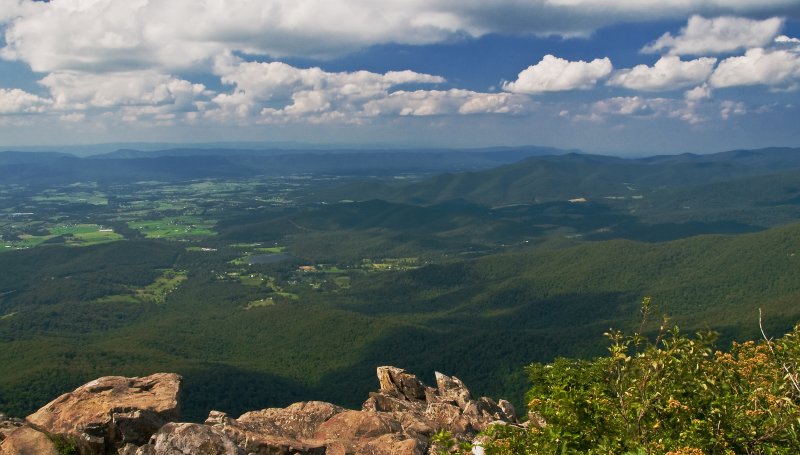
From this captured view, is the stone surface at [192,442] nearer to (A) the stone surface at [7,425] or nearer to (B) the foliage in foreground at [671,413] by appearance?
(A) the stone surface at [7,425]

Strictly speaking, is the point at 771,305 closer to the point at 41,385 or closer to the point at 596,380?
the point at 596,380

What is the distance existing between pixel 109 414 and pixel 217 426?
6.46m

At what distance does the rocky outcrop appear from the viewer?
96.5 feet

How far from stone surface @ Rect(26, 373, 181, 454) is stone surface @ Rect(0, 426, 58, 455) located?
4.06 ft

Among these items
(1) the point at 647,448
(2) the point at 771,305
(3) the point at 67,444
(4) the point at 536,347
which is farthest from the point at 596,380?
(2) the point at 771,305

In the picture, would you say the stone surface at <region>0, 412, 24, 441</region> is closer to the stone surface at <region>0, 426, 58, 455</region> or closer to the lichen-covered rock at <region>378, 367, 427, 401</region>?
the stone surface at <region>0, 426, 58, 455</region>

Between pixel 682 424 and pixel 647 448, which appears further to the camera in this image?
pixel 682 424

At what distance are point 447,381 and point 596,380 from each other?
26.0 m

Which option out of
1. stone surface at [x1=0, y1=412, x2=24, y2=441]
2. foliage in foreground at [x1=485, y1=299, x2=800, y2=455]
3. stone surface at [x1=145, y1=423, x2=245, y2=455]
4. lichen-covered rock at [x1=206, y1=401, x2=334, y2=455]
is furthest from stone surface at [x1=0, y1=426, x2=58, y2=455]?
foliage in foreground at [x1=485, y1=299, x2=800, y2=455]

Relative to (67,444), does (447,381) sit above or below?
below

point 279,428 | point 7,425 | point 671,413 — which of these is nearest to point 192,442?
point 279,428

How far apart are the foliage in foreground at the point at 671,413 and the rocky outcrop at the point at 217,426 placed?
1151 cm

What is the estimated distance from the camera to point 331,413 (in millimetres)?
43594

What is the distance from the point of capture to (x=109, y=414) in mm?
33469
